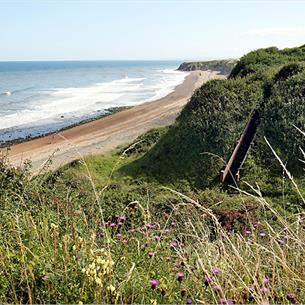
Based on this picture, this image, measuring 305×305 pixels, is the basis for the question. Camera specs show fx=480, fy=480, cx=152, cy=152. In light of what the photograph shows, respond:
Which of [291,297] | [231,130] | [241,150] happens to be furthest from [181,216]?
[231,130]

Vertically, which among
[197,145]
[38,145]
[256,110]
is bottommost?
[38,145]

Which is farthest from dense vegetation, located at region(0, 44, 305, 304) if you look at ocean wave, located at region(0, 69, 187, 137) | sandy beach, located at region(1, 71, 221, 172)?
ocean wave, located at region(0, 69, 187, 137)

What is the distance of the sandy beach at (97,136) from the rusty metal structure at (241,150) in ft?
22.4

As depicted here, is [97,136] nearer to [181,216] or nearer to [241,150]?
[241,150]

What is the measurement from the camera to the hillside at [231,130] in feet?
50.6

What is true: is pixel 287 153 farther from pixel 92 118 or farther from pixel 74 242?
pixel 92 118

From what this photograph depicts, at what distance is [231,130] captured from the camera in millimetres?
17094

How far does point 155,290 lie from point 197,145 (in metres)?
14.4

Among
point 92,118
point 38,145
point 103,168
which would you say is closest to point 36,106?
point 92,118

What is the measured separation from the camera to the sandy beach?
1075 inches

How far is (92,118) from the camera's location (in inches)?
1727

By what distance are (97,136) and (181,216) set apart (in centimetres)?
2888

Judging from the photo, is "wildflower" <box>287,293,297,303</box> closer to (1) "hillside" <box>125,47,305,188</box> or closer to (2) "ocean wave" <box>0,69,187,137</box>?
(1) "hillside" <box>125,47,305,188</box>

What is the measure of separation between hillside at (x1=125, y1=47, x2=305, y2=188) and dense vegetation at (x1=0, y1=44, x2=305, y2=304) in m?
0.05
